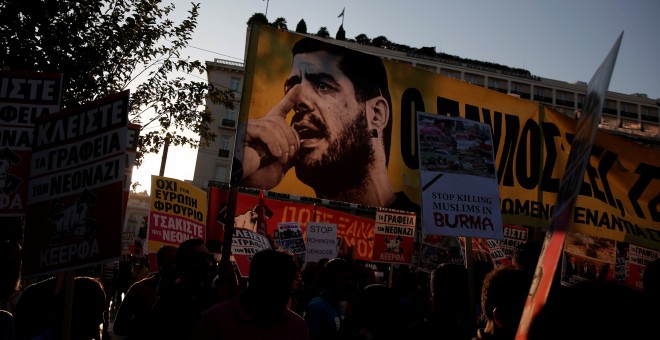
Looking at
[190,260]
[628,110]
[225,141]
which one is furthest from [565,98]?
[190,260]

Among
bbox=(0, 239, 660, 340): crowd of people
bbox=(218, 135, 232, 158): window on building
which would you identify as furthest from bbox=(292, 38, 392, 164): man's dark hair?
bbox=(218, 135, 232, 158): window on building

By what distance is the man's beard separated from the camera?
616 centimetres

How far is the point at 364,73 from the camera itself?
6809mm

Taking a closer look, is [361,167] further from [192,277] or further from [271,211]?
[271,211]

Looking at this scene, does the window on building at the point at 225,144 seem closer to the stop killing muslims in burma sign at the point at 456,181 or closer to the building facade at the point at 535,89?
the building facade at the point at 535,89

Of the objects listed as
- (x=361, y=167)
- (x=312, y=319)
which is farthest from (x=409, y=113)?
(x=312, y=319)

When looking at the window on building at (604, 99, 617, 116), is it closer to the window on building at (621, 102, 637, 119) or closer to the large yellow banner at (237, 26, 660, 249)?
the window on building at (621, 102, 637, 119)

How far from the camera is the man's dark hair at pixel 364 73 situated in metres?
6.63

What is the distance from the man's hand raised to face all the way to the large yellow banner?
134 centimetres

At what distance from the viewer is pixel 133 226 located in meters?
118

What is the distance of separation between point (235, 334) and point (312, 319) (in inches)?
75.4

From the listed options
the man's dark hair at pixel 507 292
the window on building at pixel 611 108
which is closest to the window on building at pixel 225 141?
the window on building at pixel 611 108

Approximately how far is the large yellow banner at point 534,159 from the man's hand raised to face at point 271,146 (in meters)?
1.34

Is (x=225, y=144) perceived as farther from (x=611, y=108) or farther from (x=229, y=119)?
(x=611, y=108)
